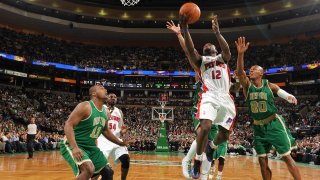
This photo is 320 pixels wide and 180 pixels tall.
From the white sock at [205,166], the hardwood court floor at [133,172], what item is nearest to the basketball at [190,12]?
the white sock at [205,166]

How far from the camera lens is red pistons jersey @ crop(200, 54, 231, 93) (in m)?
5.77

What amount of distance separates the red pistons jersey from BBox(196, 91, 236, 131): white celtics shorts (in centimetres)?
12

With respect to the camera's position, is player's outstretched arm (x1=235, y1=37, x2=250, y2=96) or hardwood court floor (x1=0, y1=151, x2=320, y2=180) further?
hardwood court floor (x1=0, y1=151, x2=320, y2=180)

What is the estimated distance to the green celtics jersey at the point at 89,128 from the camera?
4.96 m

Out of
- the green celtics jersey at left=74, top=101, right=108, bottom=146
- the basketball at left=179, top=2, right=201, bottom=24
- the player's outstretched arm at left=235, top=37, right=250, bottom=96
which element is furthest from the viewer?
the player's outstretched arm at left=235, top=37, right=250, bottom=96

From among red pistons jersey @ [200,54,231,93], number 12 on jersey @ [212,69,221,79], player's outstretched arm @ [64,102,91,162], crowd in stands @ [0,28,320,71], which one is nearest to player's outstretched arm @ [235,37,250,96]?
red pistons jersey @ [200,54,231,93]

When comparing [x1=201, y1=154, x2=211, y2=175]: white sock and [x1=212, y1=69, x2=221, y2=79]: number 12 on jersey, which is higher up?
[x1=212, y1=69, x2=221, y2=79]: number 12 on jersey

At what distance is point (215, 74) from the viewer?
5812 millimetres

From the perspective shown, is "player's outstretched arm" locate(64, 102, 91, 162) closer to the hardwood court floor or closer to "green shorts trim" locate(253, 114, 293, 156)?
"green shorts trim" locate(253, 114, 293, 156)

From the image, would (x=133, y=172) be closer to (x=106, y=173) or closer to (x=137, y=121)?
(x=106, y=173)

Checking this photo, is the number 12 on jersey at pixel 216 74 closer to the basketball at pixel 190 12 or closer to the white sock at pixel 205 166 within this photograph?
the basketball at pixel 190 12

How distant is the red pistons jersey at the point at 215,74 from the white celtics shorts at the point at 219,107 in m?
0.12

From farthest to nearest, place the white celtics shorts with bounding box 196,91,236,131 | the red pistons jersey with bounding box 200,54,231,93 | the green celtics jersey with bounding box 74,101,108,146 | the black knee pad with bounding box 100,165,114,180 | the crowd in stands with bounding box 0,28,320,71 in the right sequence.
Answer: the crowd in stands with bounding box 0,28,320,71 → the red pistons jersey with bounding box 200,54,231,93 → the white celtics shorts with bounding box 196,91,236,131 → the black knee pad with bounding box 100,165,114,180 → the green celtics jersey with bounding box 74,101,108,146

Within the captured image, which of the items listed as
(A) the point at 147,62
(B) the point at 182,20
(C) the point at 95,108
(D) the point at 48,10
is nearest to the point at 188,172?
(C) the point at 95,108
